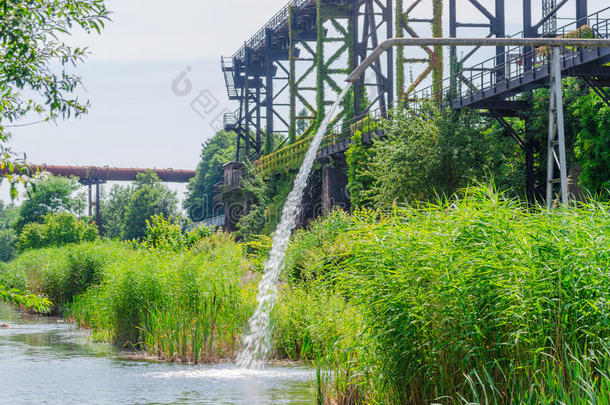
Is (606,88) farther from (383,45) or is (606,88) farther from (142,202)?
(142,202)

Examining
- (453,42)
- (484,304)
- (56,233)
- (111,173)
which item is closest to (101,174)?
(111,173)

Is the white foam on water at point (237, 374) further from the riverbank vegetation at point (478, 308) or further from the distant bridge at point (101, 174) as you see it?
the distant bridge at point (101, 174)

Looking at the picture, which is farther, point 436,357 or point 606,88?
point 606,88

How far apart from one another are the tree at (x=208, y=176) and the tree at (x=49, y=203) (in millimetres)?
16465

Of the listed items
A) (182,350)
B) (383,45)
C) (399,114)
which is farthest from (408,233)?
(399,114)

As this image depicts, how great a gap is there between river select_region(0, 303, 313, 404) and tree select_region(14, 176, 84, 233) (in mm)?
49905

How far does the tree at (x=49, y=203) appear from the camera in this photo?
213ft

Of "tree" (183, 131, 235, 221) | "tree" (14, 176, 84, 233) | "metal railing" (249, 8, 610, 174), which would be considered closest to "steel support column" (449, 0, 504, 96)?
"metal railing" (249, 8, 610, 174)

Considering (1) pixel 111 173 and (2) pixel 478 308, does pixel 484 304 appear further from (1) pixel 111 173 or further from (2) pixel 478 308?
(1) pixel 111 173

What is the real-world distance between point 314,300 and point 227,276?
178 cm

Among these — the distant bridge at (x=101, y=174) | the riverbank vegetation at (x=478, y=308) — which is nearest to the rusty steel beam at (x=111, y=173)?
the distant bridge at (x=101, y=174)

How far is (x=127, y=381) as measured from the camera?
12.4 m

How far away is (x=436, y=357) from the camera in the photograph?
7.06m

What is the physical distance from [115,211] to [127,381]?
86.6m
